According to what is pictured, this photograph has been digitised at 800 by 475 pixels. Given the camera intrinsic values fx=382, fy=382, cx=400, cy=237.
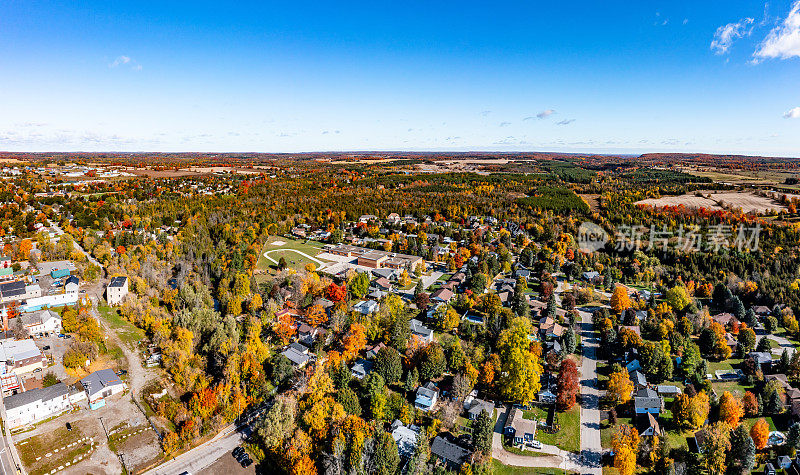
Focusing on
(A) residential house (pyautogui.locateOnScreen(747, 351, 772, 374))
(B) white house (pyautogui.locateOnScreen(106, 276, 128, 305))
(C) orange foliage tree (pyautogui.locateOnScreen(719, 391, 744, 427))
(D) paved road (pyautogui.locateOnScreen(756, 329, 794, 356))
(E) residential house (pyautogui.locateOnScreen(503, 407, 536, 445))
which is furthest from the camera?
(B) white house (pyautogui.locateOnScreen(106, 276, 128, 305))

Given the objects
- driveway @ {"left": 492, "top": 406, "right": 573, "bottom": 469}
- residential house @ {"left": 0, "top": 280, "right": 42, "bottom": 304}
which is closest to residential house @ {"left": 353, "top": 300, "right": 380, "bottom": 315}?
driveway @ {"left": 492, "top": 406, "right": 573, "bottom": 469}

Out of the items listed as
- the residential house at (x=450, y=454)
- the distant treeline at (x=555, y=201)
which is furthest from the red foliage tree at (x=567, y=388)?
the distant treeline at (x=555, y=201)

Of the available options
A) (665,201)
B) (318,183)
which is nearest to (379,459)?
(665,201)

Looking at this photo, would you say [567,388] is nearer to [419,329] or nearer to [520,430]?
[520,430]

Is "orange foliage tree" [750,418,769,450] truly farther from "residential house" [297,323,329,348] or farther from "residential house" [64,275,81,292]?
"residential house" [64,275,81,292]

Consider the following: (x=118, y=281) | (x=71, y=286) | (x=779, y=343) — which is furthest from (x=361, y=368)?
(x=779, y=343)

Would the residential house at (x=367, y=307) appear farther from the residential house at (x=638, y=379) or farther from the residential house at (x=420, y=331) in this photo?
the residential house at (x=638, y=379)
